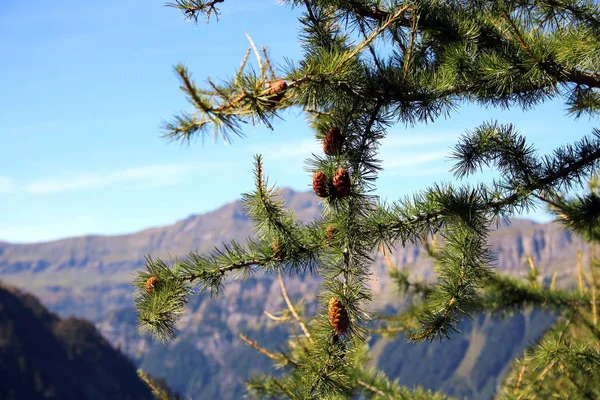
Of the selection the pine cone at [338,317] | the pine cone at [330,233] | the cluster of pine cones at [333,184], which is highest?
the cluster of pine cones at [333,184]

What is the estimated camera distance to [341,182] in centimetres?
301

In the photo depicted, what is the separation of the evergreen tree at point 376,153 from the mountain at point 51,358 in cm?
16388

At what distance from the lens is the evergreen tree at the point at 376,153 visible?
9.64 ft

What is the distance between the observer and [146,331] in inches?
121

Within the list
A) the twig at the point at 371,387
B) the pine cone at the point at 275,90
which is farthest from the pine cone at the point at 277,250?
the twig at the point at 371,387

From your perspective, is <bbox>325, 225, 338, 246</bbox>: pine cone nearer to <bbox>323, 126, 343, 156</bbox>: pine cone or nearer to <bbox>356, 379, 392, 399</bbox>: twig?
<bbox>323, 126, 343, 156</bbox>: pine cone

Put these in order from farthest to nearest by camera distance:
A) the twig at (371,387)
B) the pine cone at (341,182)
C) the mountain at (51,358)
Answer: the mountain at (51,358) → the twig at (371,387) → the pine cone at (341,182)

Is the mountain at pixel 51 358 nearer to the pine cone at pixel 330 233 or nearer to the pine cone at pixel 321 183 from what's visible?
the pine cone at pixel 330 233

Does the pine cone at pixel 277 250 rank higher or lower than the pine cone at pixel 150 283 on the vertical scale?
higher

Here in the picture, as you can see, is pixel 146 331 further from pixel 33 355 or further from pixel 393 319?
pixel 33 355

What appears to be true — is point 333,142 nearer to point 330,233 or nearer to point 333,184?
point 333,184

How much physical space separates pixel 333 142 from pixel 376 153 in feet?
0.88

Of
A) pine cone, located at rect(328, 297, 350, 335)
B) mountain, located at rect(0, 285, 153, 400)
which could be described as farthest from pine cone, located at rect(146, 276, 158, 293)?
mountain, located at rect(0, 285, 153, 400)

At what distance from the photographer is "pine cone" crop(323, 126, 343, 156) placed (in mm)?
3256
